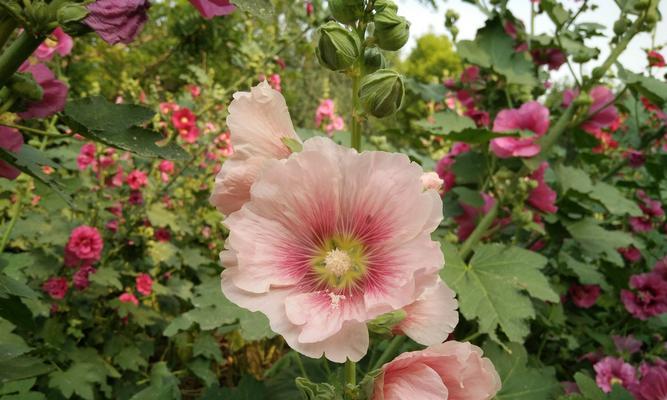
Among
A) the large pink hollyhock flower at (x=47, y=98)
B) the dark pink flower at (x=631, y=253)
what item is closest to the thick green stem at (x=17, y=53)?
the large pink hollyhock flower at (x=47, y=98)

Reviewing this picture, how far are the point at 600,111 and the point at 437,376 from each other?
154cm

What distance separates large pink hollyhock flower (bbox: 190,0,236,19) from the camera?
31.2 inches

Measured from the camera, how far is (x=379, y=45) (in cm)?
83

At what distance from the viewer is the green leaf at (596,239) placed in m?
1.91

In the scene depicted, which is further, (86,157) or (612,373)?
(86,157)

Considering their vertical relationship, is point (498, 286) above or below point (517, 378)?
above

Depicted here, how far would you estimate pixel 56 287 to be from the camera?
1.96 meters

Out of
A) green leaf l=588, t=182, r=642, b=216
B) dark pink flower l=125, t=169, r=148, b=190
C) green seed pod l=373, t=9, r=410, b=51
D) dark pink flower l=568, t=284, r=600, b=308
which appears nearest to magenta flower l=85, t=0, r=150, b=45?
green seed pod l=373, t=9, r=410, b=51

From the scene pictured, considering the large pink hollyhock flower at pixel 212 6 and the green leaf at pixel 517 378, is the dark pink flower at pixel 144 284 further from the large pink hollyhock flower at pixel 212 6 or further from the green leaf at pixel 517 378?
the large pink hollyhock flower at pixel 212 6

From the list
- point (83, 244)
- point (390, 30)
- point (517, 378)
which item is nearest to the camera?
point (390, 30)

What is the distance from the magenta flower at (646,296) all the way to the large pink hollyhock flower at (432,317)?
172cm

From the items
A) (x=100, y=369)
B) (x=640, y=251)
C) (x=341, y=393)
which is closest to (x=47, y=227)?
(x=100, y=369)

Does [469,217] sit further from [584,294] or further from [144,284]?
[144,284]

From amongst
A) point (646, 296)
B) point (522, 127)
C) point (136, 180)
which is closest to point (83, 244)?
point (136, 180)
